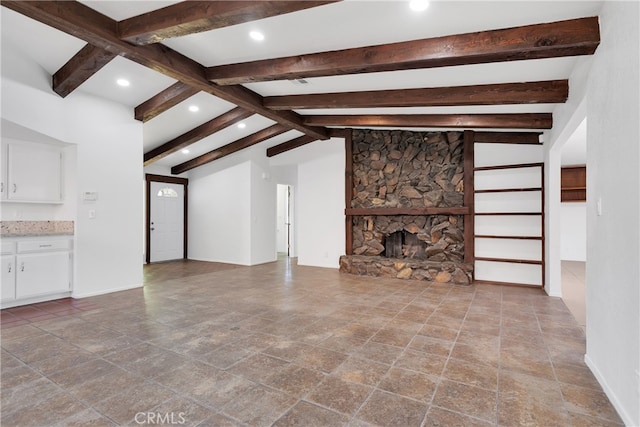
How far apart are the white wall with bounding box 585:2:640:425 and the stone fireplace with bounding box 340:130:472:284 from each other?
311cm

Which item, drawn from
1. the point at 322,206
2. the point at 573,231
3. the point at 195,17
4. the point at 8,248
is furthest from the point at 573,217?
the point at 8,248

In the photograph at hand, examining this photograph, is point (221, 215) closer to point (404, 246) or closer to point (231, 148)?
point (231, 148)

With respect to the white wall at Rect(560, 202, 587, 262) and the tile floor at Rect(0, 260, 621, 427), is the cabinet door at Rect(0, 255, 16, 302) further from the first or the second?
the white wall at Rect(560, 202, 587, 262)

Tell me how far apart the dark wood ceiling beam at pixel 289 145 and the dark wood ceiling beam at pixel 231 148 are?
84cm

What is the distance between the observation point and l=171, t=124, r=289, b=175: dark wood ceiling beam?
21.5 ft

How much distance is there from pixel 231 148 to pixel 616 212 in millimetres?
6698

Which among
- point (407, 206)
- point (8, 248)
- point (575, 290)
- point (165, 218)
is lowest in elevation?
point (575, 290)

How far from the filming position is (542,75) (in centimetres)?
327

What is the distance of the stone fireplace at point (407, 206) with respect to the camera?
18.9 feet

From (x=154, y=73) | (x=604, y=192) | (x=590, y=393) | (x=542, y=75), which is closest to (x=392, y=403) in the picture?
(x=590, y=393)

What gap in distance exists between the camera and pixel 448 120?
4793 mm

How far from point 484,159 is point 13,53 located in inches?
262

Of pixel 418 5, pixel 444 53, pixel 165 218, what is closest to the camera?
pixel 418 5

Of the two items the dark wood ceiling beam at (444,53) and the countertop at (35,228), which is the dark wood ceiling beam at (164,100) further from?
the countertop at (35,228)
